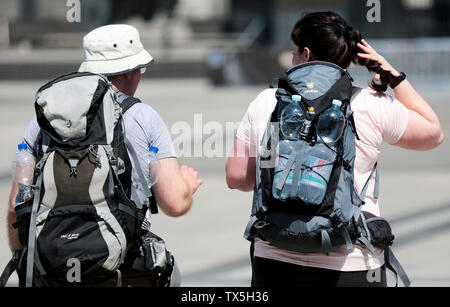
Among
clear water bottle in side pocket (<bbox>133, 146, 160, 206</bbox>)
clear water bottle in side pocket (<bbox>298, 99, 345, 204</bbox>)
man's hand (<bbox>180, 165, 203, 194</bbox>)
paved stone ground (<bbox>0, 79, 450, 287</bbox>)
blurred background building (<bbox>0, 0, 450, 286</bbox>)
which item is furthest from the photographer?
blurred background building (<bbox>0, 0, 450, 286</bbox>)

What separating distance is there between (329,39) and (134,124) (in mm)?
803

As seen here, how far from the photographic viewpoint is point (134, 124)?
271 centimetres

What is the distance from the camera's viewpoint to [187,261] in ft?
20.2

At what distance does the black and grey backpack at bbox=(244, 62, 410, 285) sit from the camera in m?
2.62

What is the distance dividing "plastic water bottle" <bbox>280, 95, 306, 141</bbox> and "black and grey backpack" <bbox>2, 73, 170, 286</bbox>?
59cm

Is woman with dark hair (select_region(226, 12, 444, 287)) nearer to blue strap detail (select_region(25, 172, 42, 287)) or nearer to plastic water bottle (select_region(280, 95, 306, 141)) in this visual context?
plastic water bottle (select_region(280, 95, 306, 141))

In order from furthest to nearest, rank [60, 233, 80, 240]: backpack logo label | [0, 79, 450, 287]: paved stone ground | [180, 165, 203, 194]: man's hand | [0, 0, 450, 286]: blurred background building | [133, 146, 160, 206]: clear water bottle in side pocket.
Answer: [0, 0, 450, 286]: blurred background building < [0, 79, 450, 287]: paved stone ground < [180, 165, 203, 194]: man's hand < [133, 146, 160, 206]: clear water bottle in side pocket < [60, 233, 80, 240]: backpack logo label

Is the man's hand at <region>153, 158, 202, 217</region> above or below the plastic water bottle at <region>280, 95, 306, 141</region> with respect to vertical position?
below

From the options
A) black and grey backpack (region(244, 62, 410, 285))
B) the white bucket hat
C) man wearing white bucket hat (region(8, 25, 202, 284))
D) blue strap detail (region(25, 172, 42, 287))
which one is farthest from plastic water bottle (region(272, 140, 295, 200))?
blue strap detail (region(25, 172, 42, 287))

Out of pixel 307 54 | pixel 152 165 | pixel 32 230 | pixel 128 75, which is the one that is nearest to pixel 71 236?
pixel 32 230

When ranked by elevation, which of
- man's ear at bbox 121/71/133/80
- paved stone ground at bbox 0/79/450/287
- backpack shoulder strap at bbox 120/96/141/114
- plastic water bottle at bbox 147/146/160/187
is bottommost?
paved stone ground at bbox 0/79/450/287

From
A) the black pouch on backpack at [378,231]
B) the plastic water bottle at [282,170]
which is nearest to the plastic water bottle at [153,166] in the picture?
the plastic water bottle at [282,170]
